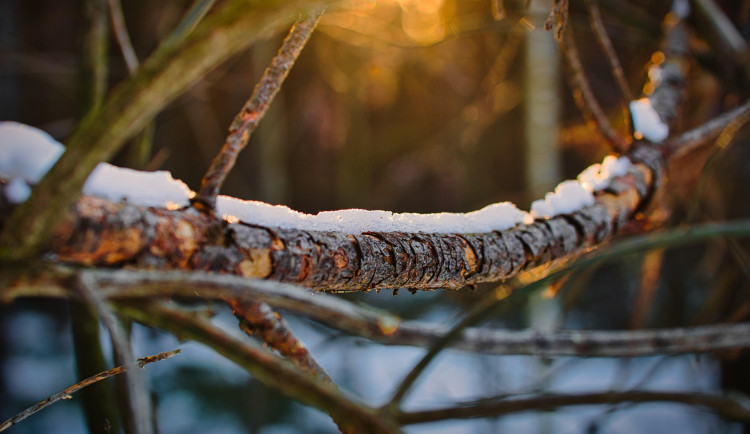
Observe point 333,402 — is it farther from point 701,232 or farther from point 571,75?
point 571,75

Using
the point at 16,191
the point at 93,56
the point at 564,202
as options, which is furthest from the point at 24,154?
the point at 93,56

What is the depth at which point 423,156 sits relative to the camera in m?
4.47

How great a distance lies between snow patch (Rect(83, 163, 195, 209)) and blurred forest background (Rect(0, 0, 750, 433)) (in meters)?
0.86

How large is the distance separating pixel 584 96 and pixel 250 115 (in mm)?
817

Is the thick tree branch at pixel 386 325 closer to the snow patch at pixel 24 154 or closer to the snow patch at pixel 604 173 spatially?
the snow patch at pixel 24 154

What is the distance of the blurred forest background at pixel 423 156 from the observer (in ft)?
6.14

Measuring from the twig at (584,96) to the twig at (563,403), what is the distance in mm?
548

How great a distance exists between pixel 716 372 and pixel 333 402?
280cm

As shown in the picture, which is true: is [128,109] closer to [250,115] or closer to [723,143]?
[250,115]

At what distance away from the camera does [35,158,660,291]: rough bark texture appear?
0.44 m

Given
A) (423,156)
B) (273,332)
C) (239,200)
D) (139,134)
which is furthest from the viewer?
(423,156)

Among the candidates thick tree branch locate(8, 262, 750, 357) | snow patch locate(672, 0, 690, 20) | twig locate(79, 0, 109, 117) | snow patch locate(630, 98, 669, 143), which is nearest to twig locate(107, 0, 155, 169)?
twig locate(79, 0, 109, 117)

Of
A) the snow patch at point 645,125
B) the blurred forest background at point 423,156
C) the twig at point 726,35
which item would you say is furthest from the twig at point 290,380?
the twig at point 726,35

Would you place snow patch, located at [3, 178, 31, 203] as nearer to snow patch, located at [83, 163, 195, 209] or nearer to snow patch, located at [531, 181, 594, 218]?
snow patch, located at [83, 163, 195, 209]
